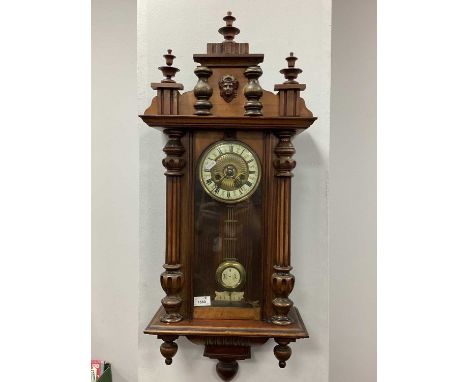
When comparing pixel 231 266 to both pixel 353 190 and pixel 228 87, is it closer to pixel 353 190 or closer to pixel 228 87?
pixel 228 87

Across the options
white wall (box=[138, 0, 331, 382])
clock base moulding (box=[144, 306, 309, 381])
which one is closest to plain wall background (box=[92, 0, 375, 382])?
white wall (box=[138, 0, 331, 382])

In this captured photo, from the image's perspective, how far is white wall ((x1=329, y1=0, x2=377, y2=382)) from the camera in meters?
1.56

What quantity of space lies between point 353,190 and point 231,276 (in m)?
0.92

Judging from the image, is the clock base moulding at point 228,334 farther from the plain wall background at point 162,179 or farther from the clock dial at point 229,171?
the clock dial at point 229,171

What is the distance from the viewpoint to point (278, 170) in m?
0.87

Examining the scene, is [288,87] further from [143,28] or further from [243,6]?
[143,28]

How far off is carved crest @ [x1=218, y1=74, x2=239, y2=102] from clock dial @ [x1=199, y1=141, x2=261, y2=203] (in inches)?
4.7

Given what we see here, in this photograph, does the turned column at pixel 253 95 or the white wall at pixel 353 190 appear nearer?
the turned column at pixel 253 95

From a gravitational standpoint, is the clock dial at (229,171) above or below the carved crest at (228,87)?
below

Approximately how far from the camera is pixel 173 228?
34.6 inches

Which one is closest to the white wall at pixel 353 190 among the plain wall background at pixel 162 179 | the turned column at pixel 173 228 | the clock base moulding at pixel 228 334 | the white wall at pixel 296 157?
the plain wall background at pixel 162 179

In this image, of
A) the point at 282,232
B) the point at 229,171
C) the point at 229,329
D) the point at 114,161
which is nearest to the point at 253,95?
the point at 229,171

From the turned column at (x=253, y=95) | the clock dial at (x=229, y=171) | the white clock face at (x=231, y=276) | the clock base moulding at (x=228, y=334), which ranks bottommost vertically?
the clock base moulding at (x=228, y=334)

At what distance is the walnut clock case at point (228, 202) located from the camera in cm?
85
